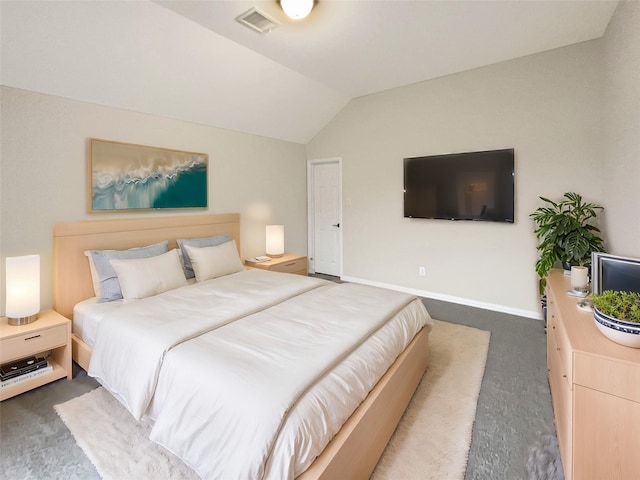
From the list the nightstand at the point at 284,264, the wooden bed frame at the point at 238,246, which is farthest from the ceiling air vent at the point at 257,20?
the nightstand at the point at 284,264

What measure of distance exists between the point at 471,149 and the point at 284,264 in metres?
2.77

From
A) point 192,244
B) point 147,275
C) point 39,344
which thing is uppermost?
point 192,244

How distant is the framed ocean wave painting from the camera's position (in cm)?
299

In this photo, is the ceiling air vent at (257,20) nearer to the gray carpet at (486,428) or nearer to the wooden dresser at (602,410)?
the wooden dresser at (602,410)

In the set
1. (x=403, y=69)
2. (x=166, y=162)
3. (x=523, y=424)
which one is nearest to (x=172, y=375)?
(x=523, y=424)

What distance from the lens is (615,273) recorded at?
5.99ft

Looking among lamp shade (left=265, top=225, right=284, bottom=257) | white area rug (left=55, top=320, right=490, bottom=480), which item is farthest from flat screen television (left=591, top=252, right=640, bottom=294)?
lamp shade (left=265, top=225, right=284, bottom=257)

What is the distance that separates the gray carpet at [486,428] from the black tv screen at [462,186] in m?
1.66

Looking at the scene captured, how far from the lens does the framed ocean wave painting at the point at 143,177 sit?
9.82 ft

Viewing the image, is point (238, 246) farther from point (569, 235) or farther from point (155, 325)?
point (569, 235)

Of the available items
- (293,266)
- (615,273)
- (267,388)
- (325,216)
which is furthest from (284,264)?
(615,273)

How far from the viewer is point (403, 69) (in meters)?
3.76

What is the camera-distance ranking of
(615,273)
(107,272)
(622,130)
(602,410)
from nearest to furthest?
(602,410) → (615,273) → (622,130) → (107,272)

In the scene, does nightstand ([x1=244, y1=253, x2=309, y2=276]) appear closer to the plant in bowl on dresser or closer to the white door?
the white door
